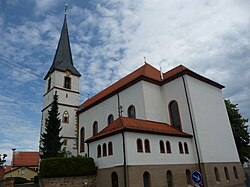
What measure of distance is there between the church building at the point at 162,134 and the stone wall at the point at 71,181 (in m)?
0.83

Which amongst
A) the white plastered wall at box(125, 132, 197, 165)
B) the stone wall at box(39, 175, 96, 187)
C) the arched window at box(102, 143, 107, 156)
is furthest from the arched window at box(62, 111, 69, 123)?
the white plastered wall at box(125, 132, 197, 165)

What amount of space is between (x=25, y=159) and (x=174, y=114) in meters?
39.0

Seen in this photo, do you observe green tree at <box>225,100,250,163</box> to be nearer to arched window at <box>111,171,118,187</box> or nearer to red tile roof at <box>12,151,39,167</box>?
arched window at <box>111,171,118,187</box>

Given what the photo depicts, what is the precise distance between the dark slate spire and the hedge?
19.1 meters

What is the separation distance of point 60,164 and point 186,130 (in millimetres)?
11626

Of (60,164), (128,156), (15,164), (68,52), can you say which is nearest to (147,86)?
(128,156)

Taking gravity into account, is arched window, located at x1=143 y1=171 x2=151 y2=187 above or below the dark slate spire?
below

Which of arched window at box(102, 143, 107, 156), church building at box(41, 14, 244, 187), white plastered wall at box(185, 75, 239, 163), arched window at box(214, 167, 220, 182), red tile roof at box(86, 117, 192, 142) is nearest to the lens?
church building at box(41, 14, 244, 187)

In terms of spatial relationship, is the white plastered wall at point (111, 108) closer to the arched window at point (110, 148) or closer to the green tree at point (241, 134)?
the arched window at point (110, 148)

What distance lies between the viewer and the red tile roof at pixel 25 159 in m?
45.5

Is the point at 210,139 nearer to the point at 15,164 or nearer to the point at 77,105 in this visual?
the point at 77,105

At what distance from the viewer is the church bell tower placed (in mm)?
31344

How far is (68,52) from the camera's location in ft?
123

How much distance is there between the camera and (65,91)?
33375 millimetres
